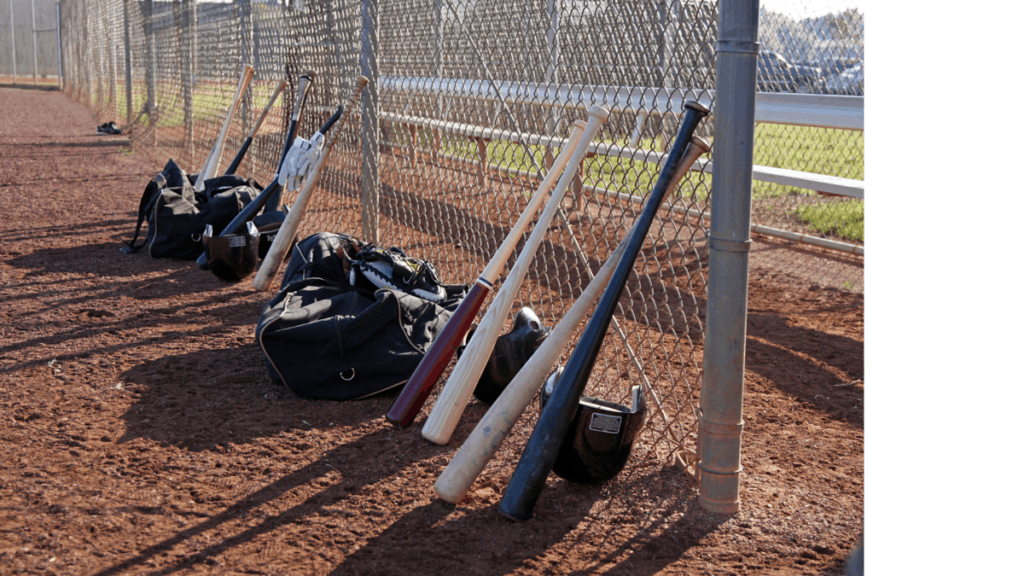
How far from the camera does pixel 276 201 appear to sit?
15.9 feet

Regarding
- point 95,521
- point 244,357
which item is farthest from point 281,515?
point 244,357

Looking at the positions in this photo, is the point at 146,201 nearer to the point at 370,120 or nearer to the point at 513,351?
the point at 370,120

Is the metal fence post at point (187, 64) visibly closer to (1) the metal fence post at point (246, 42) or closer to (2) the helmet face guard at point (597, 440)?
(1) the metal fence post at point (246, 42)

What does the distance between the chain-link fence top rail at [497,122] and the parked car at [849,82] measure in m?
0.97

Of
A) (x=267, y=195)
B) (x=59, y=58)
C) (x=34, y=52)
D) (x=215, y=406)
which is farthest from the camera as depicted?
(x=34, y=52)

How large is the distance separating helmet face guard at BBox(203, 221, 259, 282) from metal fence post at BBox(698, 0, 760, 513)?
9.99ft

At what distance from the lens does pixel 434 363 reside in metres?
2.57

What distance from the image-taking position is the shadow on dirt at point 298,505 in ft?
6.03

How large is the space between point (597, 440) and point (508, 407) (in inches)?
10.4

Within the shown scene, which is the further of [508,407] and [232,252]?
[232,252]

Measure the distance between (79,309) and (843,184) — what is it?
13.8 ft

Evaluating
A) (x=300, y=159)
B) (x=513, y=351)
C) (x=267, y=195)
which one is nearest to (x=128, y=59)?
(x=267, y=195)

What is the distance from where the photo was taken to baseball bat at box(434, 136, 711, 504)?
2088mm

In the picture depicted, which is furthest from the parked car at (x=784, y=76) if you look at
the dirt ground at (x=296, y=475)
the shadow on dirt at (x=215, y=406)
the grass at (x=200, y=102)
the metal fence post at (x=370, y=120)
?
the shadow on dirt at (x=215, y=406)
